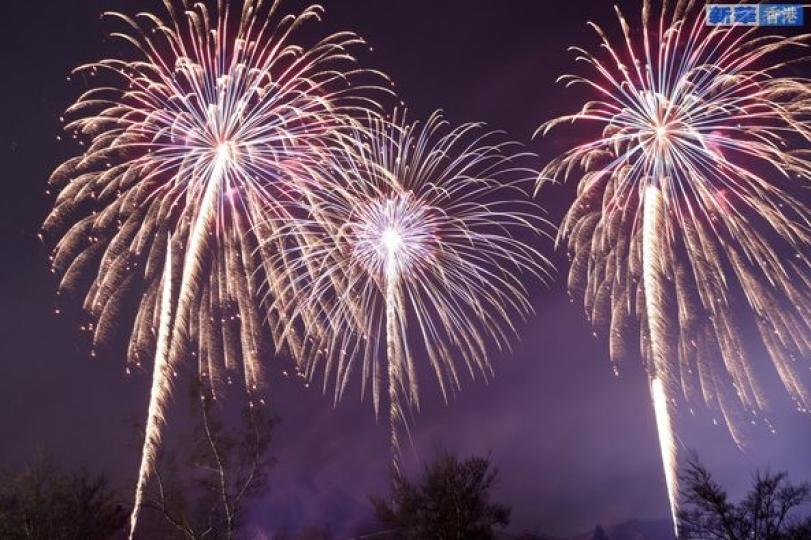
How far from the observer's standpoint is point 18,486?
108 feet

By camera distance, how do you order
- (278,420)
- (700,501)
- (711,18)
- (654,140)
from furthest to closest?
(278,420)
(700,501)
(654,140)
(711,18)

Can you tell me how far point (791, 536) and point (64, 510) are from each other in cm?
3303

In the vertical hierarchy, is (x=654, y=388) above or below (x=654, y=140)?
below

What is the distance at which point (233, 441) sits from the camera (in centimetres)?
3108

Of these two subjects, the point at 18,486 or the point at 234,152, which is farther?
the point at 18,486

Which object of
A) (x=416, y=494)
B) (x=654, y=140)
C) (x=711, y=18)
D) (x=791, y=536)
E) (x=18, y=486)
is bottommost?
(x=791, y=536)

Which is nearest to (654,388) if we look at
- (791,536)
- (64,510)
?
(791,536)

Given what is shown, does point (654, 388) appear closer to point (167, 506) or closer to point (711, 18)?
point (711, 18)

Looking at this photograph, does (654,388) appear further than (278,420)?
No

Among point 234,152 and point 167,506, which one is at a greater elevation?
point 234,152

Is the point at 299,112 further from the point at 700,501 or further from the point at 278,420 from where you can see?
the point at 700,501

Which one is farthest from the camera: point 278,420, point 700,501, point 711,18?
point 278,420

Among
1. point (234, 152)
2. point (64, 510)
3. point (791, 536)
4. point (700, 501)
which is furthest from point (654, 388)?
point (64, 510)

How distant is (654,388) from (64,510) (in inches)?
1125
